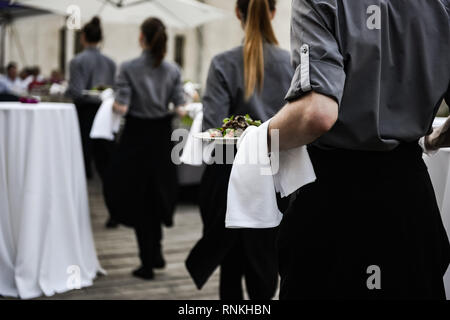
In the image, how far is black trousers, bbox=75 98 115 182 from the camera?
6.06 metres

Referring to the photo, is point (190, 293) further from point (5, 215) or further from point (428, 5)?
point (428, 5)

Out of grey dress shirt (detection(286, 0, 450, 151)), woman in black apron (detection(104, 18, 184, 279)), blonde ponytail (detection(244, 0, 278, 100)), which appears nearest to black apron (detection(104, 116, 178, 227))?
woman in black apron (detection(104, 18, 184, 279))

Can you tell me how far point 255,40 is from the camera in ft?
8.57

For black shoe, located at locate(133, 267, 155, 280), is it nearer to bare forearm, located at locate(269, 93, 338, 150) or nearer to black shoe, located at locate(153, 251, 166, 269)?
black shoe, located at locate(153, 251, 166, 269)

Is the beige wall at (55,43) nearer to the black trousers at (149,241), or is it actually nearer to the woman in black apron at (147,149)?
the woman in black apron at (147,149)

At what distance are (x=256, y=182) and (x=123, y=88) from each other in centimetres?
282

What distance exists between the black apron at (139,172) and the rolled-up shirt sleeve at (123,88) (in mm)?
182

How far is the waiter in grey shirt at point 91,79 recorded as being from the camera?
605 centimetres

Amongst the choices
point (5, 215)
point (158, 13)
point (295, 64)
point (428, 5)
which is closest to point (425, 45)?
point (428, 5)

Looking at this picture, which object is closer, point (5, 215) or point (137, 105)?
point (5, 215)

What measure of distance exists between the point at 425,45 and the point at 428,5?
0.11 meters

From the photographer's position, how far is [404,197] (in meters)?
1.49

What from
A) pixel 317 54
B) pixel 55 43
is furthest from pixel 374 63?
pixel 55 43

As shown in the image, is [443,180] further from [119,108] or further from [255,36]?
[119,108]
